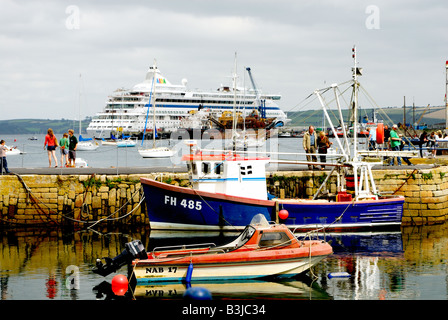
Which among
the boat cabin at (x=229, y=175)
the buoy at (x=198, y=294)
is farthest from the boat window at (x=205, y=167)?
the buoy at (x=198, y=294)

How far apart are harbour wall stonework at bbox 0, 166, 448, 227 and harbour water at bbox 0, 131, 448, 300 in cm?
81

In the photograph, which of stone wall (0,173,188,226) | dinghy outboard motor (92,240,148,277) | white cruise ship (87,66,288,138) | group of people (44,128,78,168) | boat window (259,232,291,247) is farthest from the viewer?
white cruise ship (87,66,288,138)

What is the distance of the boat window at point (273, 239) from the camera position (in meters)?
14.5

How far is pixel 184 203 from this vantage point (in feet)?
66.2

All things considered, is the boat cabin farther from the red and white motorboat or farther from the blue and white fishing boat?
the red and white motorboat

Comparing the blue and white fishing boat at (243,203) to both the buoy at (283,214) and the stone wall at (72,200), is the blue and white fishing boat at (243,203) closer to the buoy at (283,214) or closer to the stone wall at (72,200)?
the buoy at (283,214)

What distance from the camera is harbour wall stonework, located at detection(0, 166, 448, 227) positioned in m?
21.6

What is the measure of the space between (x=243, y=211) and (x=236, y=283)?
5975mm

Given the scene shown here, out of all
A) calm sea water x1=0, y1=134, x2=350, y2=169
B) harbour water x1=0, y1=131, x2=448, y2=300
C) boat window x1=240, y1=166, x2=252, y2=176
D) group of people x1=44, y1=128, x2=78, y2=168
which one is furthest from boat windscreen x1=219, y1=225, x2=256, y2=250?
calm sea water x1=0, y1=134, x2=350, y2=169

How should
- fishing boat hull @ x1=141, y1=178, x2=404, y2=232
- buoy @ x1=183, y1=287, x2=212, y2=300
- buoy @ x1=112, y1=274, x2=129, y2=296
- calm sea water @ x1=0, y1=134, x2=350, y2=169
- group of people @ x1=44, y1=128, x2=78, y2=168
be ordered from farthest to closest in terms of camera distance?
1. calm sea water @ x1=0, y1=134, x2=350, y2=169
2. group of people @ x1=44, y1=128, x2=78, y2=168
3. fishing boat hull @ x1=141, y1=178, x2=404, y2=232
4. buoy @ x1=112, y1=274, x2=129, y2=296
5. buoy @ x1=183, y1=287, x2=212, y2=300

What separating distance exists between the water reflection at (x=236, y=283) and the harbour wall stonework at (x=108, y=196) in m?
0.90

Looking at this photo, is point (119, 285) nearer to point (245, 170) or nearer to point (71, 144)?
point (245, 170)
